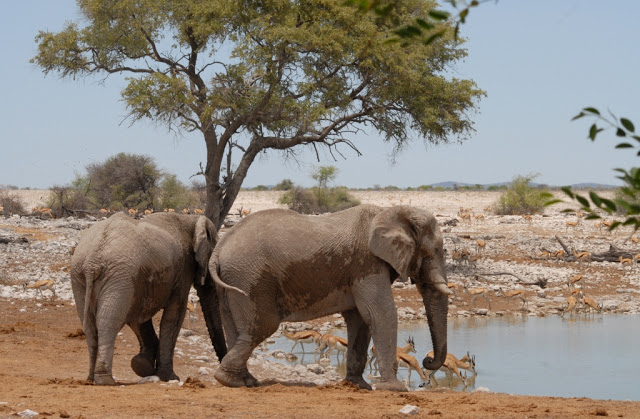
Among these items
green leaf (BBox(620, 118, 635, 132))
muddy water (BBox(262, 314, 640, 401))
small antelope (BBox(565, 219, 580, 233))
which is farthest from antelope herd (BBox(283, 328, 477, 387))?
small antelope (BBox(565, 219, 580, 233))

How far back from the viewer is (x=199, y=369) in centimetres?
1172

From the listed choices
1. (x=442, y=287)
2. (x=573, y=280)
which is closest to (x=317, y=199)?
(x=573, y=280)

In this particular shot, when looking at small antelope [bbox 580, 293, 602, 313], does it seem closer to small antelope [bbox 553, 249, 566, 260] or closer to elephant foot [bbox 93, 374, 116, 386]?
small antelope [bbox 553, 249, 566, 260]

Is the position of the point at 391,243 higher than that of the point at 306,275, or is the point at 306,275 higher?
the point at 391,243

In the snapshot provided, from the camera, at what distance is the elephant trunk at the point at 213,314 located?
10.4m

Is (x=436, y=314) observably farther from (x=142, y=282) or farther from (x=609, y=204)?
(x=609, y=204)

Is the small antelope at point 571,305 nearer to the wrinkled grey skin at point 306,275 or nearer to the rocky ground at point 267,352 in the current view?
the rocky ground at point 267,352

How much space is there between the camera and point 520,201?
45406mm

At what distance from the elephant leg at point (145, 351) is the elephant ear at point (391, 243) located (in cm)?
281

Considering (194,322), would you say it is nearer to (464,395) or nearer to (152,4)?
(464,395)

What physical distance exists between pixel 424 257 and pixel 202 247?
2.38 metres

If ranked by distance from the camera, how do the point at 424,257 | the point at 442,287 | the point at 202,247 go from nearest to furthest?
the point at 442,287
the point at 424,257
the point at 202,247

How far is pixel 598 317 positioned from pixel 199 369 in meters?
11.6

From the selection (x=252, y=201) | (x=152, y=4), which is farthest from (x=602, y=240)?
(x=252, y=201)
